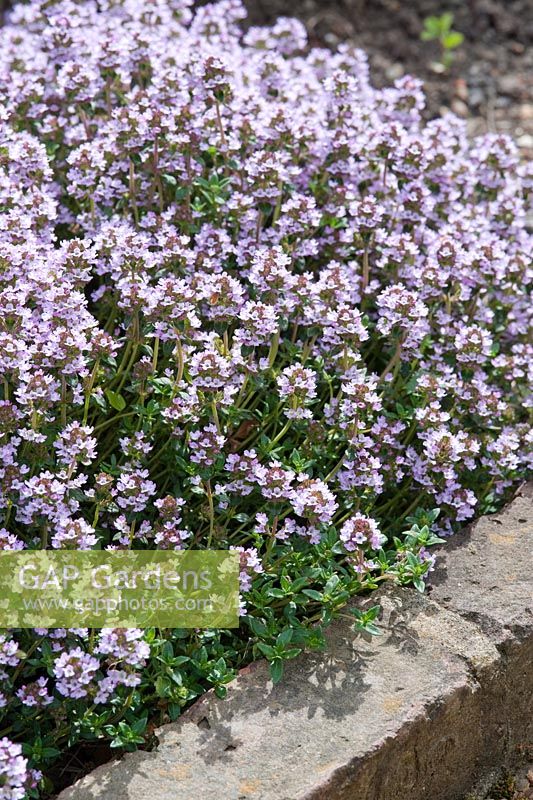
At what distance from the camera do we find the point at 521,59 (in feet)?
21.7

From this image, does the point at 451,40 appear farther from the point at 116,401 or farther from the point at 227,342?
the point at 116,401

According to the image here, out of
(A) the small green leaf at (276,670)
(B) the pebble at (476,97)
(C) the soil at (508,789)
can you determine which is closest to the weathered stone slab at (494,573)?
(C) the soil at (508,789)

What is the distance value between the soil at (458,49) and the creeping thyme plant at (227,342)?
212cm

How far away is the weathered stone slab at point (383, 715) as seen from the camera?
2510mm

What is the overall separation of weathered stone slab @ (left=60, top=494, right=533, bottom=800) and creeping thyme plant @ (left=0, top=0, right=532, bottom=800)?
0.08 m

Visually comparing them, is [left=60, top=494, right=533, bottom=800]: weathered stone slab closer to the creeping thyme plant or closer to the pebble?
the creeping thyme plant

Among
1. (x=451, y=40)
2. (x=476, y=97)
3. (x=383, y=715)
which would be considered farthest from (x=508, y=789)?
(x=451, y=40)

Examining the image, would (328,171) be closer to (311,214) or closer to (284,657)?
(311,214)

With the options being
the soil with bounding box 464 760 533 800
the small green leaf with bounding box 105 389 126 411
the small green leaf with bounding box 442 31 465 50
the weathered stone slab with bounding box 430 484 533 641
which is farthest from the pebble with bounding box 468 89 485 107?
the soil with bounding box 464 760 533 800

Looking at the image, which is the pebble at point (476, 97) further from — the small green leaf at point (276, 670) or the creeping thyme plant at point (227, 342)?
the small green leaf at point (276, 670)

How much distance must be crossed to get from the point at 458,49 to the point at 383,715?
16.4 feet

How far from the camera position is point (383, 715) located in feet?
8.73

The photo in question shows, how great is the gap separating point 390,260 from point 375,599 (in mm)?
1150

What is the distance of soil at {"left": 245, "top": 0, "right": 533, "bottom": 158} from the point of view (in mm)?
6270
